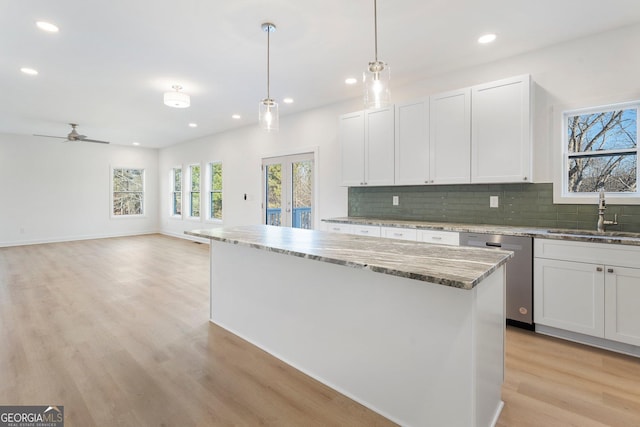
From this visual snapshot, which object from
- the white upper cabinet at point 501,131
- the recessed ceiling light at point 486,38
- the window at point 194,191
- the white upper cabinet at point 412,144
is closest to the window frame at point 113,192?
the window at point 194,191

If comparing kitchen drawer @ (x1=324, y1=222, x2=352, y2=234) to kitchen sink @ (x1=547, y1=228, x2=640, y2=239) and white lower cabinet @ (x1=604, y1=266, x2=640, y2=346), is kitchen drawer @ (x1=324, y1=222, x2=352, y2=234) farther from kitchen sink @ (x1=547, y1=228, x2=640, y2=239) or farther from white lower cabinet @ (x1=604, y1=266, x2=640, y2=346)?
white lower cabinet @ (x1=604, y1=266, x2=640, y2=346)

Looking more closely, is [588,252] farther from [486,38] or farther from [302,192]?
[302,192]

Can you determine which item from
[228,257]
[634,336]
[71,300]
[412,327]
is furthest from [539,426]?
[71,300]

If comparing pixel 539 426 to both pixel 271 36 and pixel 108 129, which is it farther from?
pixel 108 129

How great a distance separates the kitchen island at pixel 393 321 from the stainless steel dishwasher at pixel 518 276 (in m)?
1.21

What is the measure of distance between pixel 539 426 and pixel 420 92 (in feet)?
12.0

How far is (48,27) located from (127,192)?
759 cm

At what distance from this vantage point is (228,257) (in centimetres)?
295

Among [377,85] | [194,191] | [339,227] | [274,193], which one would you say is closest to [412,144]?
[339,227]

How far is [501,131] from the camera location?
10.5ft

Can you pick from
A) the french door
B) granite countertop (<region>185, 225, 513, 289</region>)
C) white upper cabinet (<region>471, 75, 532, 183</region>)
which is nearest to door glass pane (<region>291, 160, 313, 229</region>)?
the french door

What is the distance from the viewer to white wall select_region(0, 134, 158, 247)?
25.0 feet

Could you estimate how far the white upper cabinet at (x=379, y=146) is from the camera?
13.3 ft

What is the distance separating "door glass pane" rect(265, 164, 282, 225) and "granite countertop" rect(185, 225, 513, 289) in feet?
11.4
